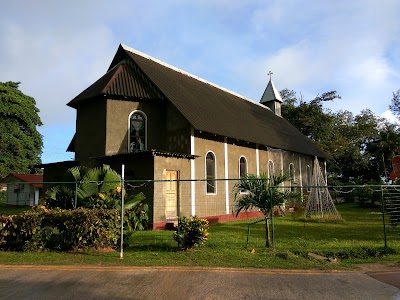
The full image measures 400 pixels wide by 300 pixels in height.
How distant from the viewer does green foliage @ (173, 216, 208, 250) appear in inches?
398

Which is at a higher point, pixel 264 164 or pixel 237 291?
pixel 264 164

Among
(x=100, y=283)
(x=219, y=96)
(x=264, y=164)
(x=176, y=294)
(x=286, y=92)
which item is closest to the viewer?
(x=176, y=294)

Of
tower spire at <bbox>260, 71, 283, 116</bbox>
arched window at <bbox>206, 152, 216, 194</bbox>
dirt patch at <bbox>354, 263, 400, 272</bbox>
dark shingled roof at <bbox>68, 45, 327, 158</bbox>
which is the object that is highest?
tower spire at <bbox>260, 71, 283, 116</bbox>

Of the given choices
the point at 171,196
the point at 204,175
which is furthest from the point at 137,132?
the point at 171,196

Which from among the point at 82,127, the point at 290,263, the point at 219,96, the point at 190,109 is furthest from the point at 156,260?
the point at 219,96

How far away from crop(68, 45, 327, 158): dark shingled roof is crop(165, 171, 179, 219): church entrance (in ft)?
8.72

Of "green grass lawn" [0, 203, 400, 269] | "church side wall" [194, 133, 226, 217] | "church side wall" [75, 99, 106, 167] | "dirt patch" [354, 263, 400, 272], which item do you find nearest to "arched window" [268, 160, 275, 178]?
"church side wall" [194, 133, 226, 217]

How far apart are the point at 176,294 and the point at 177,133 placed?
12.5m

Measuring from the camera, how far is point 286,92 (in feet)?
166

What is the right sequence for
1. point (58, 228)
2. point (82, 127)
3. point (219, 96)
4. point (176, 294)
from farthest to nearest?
point (219, 96) < point (82, 127) < point (58, 228) < point (176, 294)

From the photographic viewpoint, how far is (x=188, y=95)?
2150 cm

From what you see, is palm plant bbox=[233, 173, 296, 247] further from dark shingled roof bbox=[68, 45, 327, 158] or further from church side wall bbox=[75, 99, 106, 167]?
church side wall bbox=[75, 99, 106, 167]

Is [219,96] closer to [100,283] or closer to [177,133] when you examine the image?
[177,133]

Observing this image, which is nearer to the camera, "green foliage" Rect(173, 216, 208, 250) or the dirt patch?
the dirt patch
